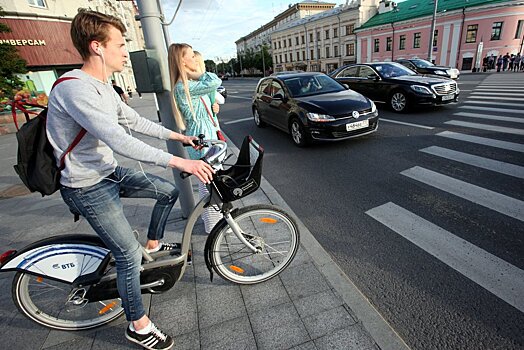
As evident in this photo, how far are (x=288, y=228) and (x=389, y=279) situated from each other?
1.00m

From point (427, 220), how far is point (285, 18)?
287ft

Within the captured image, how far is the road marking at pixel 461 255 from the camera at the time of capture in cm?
228

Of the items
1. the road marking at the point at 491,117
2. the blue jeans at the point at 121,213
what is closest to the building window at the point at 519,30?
the road marking at the point at 491,117

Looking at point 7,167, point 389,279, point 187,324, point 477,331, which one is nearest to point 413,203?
point 389,279

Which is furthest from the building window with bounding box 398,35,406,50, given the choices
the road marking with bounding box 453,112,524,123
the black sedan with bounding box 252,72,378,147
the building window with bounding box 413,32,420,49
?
the black sedan with bounding box 252,72,378,147

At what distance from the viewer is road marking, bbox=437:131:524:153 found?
523cm

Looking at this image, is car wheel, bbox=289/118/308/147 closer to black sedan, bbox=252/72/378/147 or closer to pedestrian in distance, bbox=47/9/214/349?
black sedan, bbox=252/72/378/147

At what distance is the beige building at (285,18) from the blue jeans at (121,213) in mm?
80806

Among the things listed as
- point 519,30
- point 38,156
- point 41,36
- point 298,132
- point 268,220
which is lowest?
point 298,132

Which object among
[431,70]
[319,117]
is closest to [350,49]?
[431,70]

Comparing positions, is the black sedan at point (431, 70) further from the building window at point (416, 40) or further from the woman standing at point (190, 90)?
the building window at point (416, 40)

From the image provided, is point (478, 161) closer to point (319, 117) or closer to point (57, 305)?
point (319, 117)

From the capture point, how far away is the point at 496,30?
29984 mm

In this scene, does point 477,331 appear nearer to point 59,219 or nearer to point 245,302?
point 245,302
